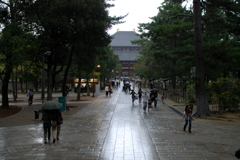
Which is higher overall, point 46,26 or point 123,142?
point 46,26

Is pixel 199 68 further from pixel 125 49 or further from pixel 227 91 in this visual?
pixel 125 49

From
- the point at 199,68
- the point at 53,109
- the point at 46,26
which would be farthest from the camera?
the point at 46,26

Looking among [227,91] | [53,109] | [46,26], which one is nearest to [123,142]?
[53,109]

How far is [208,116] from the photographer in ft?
56.2

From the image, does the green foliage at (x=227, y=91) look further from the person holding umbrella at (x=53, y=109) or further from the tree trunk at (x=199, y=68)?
the person holding umbrella at (x=53, y=109)

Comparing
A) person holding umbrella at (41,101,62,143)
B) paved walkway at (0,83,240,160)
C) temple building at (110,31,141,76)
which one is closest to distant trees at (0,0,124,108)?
paved walkway at (0,83,240,160)

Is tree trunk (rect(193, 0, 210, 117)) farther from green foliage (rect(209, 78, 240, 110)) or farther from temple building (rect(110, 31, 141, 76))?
temple building (rect(110, 31, 141, 76))

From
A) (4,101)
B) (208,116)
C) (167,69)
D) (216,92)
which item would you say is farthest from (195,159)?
(167,69)

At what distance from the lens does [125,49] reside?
150 m

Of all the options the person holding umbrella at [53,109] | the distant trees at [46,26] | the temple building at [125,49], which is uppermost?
the temple building at [125,49]

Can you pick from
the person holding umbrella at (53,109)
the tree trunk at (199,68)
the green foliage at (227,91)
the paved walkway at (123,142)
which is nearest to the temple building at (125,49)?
the green foliage at (227,91)

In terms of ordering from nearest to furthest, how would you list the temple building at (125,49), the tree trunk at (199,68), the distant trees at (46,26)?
the tree trunk at (199,68) → the distant trees at (46,26) → the temple building at (125,49)

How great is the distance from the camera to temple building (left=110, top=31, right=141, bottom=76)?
145 meters

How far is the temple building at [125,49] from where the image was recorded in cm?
14525
